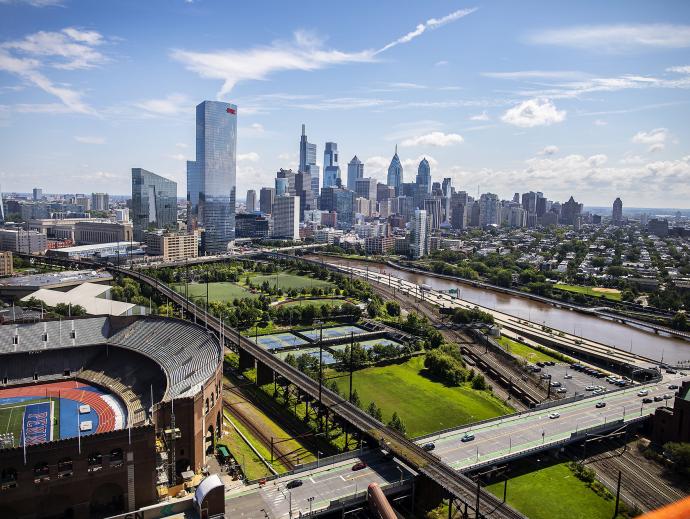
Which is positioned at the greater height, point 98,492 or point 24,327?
point 24,327

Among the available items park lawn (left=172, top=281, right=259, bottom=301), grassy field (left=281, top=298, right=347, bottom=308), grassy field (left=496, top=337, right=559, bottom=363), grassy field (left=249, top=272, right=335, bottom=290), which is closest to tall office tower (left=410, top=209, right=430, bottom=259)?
grassy field (left=249, top=272, right=335, bottom=290)

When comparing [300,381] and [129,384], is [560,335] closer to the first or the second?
[300,381]

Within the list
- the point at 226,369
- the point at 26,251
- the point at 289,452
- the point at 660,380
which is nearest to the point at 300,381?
the point at 289,452

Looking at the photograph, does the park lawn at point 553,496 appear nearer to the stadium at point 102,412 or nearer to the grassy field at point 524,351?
the stadium at point 102,412

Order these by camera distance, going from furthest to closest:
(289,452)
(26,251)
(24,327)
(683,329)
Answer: (26,251)
(683,329)
(24,327)
(289,452)

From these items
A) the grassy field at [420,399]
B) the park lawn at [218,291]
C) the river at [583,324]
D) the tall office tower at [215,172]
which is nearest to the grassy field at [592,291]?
the river at [583,324]

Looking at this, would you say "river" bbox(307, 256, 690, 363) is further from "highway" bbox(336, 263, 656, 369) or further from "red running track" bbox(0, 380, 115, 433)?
"red running track" bbox(0, 380, 115, 433)
